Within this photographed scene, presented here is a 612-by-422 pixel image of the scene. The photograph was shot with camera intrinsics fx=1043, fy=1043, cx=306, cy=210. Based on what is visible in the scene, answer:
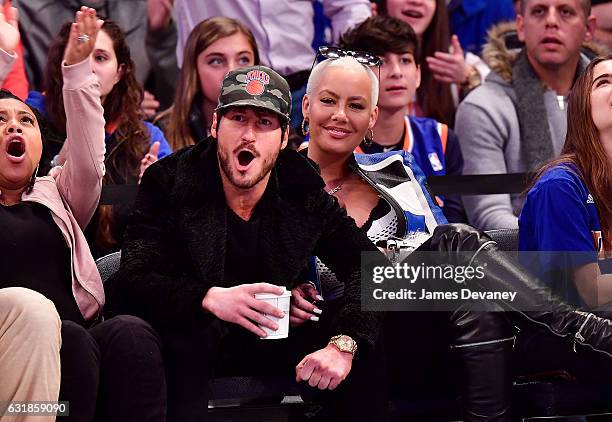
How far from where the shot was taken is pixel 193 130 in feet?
12.7

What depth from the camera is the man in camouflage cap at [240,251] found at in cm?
248

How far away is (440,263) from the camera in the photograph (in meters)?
2.64

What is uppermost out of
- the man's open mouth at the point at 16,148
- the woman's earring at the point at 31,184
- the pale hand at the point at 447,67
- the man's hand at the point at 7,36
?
the pale hand at the point at 447,67

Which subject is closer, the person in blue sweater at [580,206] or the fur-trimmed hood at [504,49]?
the person in blue sweater at [580,206]

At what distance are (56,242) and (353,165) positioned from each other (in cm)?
97

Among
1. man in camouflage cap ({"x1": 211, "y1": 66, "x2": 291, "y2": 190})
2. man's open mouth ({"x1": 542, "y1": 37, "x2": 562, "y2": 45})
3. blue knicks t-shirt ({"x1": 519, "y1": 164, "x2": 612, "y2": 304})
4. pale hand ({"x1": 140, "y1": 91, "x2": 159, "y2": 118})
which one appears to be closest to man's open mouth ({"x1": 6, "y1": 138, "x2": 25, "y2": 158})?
man in camouflage cap ({"x1": 211, "y1": 66, "x2": 291, "y2": 190})

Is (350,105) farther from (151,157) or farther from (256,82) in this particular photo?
(151,157)

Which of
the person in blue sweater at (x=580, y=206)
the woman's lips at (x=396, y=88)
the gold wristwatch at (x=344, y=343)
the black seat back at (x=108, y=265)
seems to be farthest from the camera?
the woman's lips at (x=396, y=88)

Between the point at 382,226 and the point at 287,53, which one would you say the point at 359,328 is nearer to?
the point at 382,226

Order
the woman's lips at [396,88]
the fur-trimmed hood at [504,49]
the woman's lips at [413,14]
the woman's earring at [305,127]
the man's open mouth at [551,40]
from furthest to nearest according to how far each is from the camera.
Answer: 1. the woman's lips at [413,14]
2. the fur-trimmed hood at [504,49]
3. the man's open mouth at [551,40]
4. the woman's lips at [396,88]
5. the woman's earring at [305,127]

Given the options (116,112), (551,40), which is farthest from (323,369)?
(551,40)

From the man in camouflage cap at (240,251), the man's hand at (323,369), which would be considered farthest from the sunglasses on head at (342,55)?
the man's hand at (323,369)

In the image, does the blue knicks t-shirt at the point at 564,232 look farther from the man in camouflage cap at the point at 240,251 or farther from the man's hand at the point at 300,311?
the man's hand at the point at 300,311

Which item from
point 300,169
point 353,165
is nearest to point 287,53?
point 353,165
